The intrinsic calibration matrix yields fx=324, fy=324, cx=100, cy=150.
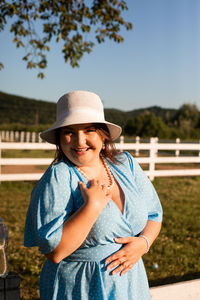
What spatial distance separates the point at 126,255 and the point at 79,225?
35 cm

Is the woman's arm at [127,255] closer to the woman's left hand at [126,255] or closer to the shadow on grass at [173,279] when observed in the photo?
the woman's left hand at [126,255]

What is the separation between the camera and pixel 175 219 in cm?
627

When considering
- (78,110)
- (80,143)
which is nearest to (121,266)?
(80,143)

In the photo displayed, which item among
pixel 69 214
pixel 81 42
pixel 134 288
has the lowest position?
pixel 134 288

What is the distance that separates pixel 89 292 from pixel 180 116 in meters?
50.4

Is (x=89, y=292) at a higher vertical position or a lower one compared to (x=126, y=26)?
lower

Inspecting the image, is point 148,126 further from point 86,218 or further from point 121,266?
point 86,218

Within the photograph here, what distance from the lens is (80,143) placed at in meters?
1.45

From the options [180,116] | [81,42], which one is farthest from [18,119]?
[81,42]

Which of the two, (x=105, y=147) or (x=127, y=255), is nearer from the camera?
(x=127, y=255)

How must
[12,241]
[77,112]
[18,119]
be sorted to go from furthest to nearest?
1. [18,119]
2. [12,241]
3. [77,112]

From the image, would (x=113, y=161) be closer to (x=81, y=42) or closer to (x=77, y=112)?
(x=77, y=112)

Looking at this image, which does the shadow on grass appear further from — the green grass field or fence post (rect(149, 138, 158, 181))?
fence post (rect(149, 138, 158, 181))

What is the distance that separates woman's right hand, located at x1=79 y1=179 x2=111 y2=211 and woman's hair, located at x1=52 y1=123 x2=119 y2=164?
0.86 ft
